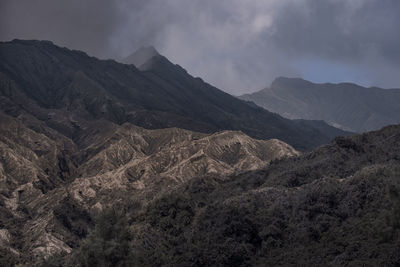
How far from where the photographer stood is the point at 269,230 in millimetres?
81250

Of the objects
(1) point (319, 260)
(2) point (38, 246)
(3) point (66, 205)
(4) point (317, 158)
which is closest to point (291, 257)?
(1) point (319, 260)

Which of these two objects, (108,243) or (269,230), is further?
(269,230)

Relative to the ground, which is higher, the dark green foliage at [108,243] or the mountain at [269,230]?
the mountain at [269,230]

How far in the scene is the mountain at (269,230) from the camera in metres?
64.4

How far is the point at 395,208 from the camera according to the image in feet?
194

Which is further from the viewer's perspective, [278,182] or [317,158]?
[317,158]

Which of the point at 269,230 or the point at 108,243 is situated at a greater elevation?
the point at 269,230

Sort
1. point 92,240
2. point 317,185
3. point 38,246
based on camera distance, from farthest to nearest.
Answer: point 38,246 → point 317,185 → point 92,240

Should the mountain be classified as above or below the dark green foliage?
above

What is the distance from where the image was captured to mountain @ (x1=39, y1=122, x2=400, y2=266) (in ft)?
211

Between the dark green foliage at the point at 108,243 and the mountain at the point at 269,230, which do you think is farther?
the mountain at the point at 269,230

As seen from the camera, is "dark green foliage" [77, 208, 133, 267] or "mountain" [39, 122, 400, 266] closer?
"dark green foliage" [77, 208, 133, 267]

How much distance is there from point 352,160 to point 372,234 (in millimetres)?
52865

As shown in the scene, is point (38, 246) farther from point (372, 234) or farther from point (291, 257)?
point (372, 234)
